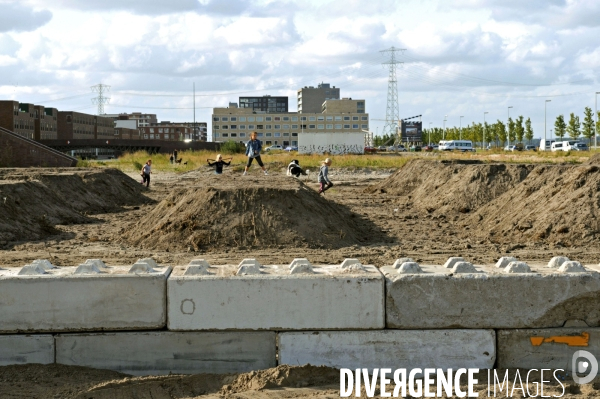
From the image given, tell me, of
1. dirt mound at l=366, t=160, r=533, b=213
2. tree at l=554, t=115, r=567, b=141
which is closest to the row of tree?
tree at l=554, t=115, r=567, b=141

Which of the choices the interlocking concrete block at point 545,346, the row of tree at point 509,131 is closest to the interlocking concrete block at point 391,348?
the interlocking concrete block at point 545,346

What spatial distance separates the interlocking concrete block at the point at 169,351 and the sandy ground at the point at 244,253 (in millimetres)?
126

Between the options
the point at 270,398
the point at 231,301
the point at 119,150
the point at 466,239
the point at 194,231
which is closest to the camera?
the point at 270,398

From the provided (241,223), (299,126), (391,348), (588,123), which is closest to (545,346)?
(391,348)

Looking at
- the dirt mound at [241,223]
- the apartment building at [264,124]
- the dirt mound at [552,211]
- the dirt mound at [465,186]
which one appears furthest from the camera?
the apartment building at [264,124]

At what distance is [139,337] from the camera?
5.87m

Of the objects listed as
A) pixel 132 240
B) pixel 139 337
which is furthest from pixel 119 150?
pixel 139 337

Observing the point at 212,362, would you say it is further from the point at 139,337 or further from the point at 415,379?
the point at 415,379

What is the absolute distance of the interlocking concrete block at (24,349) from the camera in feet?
19.3

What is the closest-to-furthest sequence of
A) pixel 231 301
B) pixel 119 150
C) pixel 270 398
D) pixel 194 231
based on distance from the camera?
pixel 270 398 → pixel 231 301 → pixel 194 231 → pixel 119 150

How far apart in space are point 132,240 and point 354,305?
8.92m

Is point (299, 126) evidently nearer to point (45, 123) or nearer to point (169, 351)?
point (45, 123)

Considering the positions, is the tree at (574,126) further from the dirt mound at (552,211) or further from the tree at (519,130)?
the dirt mound at (552,211)

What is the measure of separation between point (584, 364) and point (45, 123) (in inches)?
4802
